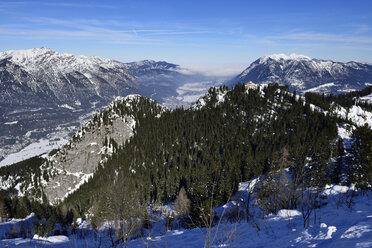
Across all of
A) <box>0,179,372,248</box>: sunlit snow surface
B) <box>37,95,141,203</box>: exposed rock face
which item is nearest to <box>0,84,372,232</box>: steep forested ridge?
<box>37,95,141,203</box>: exposed rock face

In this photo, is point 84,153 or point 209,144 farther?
point 84,153

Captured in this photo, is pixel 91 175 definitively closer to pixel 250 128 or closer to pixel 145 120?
pixel 145 120

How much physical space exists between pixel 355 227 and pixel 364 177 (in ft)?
111

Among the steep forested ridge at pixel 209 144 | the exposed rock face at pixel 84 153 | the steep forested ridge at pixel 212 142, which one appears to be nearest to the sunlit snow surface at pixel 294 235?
the steep forested ridge at pixel 209 144

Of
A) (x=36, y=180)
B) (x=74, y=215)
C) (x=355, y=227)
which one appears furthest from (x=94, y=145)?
(x=355, y=227)

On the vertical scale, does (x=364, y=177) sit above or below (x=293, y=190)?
below

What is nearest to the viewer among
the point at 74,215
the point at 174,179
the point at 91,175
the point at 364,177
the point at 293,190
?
the point at 293,190

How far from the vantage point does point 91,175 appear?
11962 centimetres

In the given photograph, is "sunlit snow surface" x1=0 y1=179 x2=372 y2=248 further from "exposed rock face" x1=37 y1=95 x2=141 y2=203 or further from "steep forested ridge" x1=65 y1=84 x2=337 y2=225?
"exposed rock face" x1=37 y1=95 x2=141 y2=203

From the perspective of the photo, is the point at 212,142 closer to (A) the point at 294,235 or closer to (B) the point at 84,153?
(B) the point at 84,153

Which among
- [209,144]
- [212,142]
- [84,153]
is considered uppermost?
[212,142]

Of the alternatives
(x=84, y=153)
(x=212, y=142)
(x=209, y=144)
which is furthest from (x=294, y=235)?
(x=84, y=153)

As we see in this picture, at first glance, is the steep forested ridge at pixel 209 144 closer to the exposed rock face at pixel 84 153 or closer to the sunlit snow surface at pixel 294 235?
the exposed rock face at pixel 84 153

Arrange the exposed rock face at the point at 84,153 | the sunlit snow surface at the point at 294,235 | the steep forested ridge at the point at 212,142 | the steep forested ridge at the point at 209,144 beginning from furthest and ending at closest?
1. the exposed rock face at the point at 84,153
2. the steep forested ridge at the point at 212,142
3. the steep forested ridge at the point at 209,144
4. the sunlit snow surface at the point at 294,235
